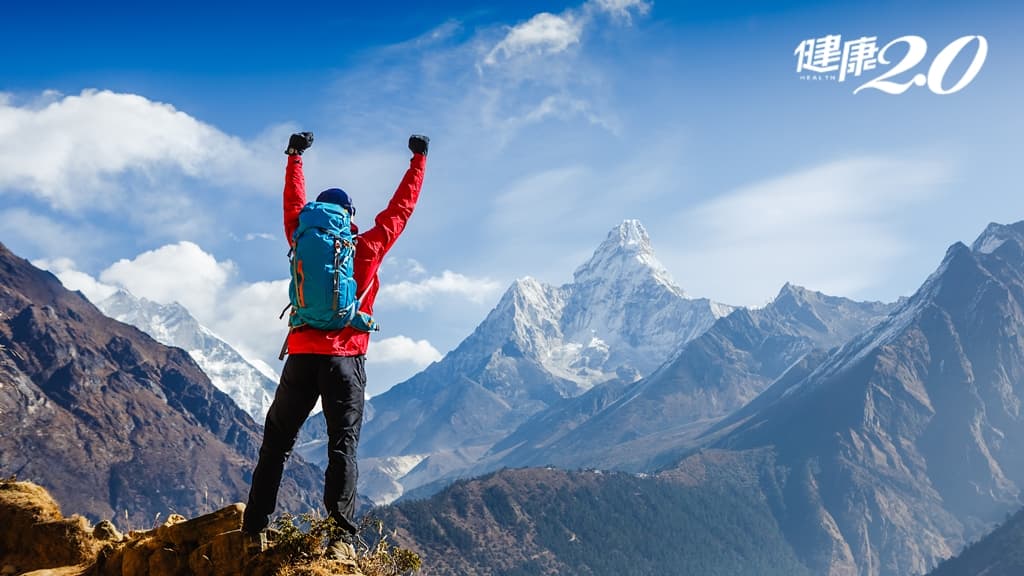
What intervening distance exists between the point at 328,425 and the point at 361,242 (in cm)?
207

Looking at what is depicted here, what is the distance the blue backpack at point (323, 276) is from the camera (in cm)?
905

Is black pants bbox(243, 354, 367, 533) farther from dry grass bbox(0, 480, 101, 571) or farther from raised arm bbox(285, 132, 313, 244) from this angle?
dry grass bbox(0, 480, 101, 571)

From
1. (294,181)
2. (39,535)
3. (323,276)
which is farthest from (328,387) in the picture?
(39,535)

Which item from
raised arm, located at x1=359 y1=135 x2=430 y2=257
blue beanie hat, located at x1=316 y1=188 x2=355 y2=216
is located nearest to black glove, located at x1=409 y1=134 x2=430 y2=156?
raised arm, located at x1=359 y1=135 x2=430 y2=257

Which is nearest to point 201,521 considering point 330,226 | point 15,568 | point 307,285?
point 307,285

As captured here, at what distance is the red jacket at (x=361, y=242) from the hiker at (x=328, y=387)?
0.04ft

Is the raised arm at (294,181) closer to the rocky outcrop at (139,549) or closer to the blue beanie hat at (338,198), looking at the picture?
the blue beanie hat at (338,198)

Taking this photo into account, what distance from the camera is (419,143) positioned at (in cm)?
1058

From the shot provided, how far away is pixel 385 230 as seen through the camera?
10.0 metres

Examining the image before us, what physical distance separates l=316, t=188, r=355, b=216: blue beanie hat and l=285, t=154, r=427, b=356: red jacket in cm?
23

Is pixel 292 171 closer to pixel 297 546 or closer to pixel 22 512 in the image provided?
pixel 297 546

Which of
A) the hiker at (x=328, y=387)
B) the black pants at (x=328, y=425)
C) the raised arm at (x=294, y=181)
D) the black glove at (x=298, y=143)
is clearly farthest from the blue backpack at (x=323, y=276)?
the black glove at (x=298, y=143)

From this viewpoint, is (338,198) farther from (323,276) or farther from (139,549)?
(139,549)

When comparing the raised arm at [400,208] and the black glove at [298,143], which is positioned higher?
the black glove at [298,143]
